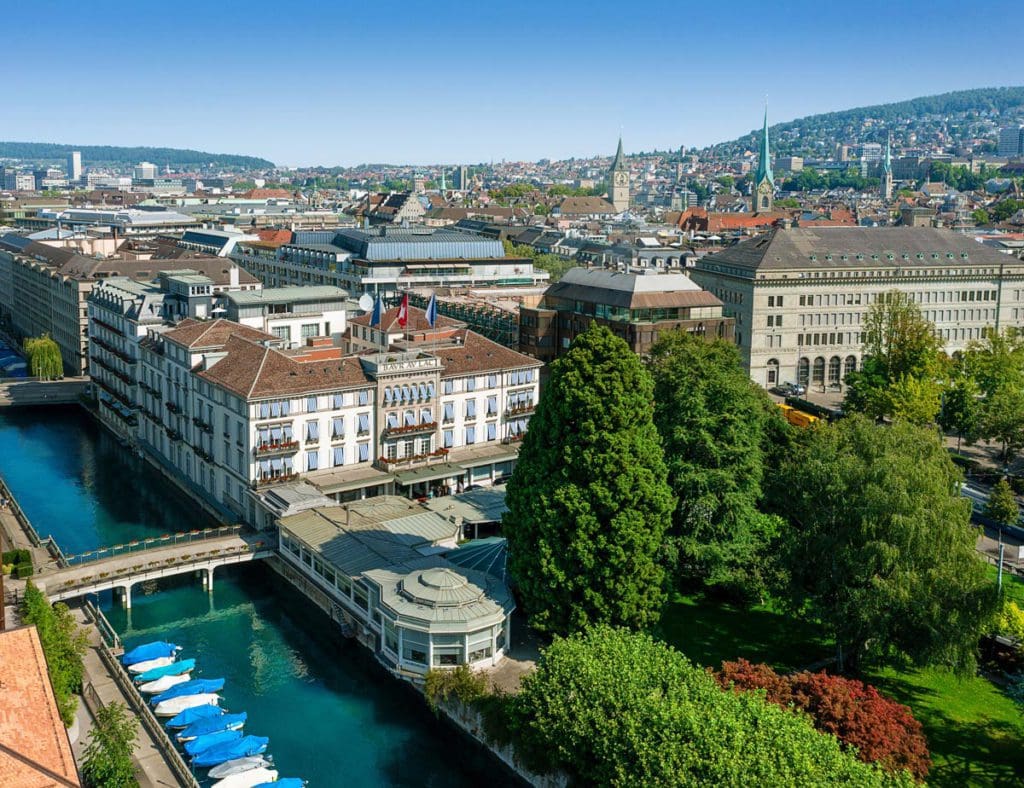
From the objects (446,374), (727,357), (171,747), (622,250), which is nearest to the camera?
(171,747)

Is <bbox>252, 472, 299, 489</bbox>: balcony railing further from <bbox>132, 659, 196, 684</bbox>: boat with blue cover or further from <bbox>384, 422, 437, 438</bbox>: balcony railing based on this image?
→ <bbox>132, 659, 196, 684</bbox>: boat with blue cover

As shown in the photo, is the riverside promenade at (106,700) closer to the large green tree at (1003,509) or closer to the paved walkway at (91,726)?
the paved walkway at (91,726)

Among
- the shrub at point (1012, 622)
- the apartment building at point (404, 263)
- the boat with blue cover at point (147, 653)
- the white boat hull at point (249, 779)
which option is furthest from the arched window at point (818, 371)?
the white boat hull at point (249, 779)

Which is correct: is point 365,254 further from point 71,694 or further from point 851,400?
point 71,694

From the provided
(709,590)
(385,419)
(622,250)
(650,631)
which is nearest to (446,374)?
(385,419)

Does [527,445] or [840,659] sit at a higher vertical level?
[527,445]

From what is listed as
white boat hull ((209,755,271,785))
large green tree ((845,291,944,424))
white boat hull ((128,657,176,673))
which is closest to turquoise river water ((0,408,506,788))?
white boat hull ((209,755,271,785))

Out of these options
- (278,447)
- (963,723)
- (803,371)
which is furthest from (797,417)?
(963,723)
